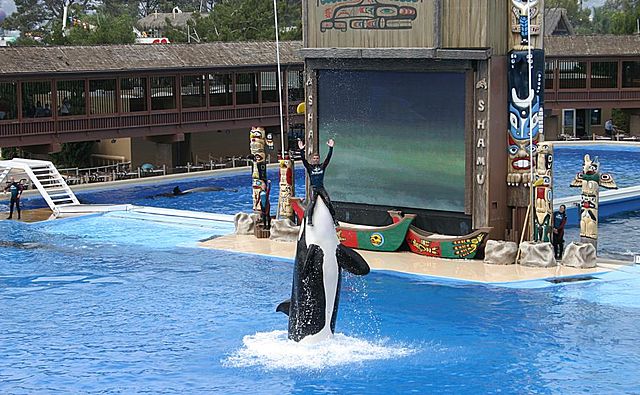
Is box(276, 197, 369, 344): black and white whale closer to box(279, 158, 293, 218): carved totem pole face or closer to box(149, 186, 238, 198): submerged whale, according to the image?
box(279, 158, 293, 218): carved totem pole face

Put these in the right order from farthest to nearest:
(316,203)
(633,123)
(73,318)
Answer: (633,123) < (73,318) < (316,203)

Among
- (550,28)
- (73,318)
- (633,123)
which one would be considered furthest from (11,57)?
(550,28)

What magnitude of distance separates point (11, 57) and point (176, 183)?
21.4ft

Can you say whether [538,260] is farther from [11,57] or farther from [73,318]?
[11,57]

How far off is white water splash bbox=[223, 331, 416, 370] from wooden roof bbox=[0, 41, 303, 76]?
21.0 meters

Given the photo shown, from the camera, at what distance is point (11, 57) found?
119ft

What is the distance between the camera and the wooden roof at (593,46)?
4672cm

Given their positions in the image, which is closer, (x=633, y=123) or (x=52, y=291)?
(x=52, y=291)

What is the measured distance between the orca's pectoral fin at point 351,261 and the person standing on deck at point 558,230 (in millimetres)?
8292

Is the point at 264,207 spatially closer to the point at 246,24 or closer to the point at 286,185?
the point at 286,185

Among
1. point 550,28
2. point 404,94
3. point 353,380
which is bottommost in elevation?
point 353,380

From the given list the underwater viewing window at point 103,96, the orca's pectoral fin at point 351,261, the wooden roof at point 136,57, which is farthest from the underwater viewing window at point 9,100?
the orca's pectoral fin at point 351,261

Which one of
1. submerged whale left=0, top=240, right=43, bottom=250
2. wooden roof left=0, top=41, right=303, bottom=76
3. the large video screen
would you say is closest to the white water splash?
the large video screen

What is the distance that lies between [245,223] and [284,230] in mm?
1325
